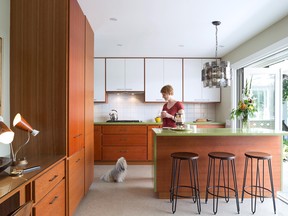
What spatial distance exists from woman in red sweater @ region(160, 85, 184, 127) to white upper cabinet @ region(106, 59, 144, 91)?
1860 mm

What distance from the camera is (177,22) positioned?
10.6ft

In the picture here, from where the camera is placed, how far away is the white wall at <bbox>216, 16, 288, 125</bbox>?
3102 millimetres

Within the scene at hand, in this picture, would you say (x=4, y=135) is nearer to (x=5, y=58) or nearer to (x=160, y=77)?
(x=5, y=58)

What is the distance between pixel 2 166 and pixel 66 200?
95 centimetres

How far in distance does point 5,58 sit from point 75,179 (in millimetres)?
1420

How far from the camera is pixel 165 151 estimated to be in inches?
120

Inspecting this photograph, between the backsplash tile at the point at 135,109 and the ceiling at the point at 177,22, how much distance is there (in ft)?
4.59

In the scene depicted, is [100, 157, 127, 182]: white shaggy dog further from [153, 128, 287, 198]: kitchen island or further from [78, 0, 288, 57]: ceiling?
[78, 0, 288, 57]: ceiling

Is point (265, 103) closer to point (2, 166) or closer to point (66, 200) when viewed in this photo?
point (66, 200)

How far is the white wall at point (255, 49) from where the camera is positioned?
10.2 feet

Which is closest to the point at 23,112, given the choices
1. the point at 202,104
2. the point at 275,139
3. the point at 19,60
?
the point at 19,60

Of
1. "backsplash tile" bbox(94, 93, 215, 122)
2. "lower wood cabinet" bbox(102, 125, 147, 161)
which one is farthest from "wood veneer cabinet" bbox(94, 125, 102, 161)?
"backsplash tile" bbox(94, 93, 215, 122)

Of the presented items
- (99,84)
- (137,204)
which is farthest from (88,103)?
(99,84)

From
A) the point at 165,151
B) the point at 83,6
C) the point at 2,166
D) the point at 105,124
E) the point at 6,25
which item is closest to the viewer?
the point at 2,166
